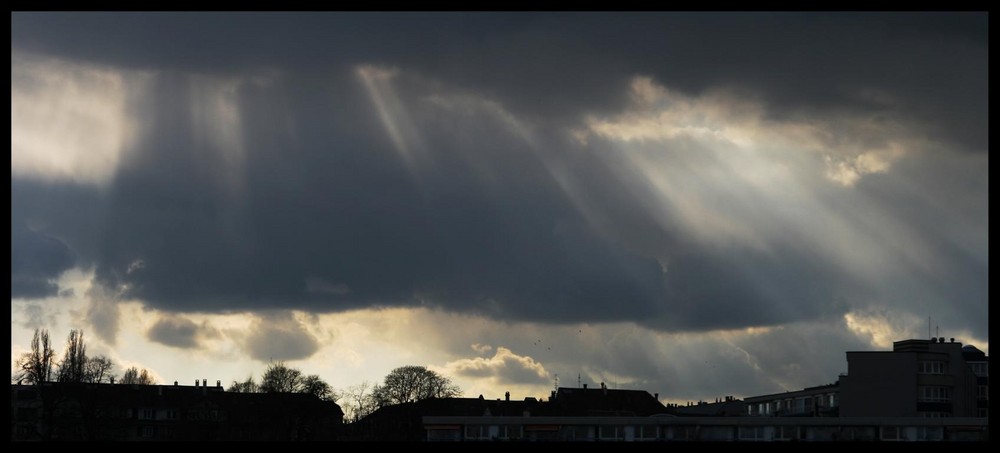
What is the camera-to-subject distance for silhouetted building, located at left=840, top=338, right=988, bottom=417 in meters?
157

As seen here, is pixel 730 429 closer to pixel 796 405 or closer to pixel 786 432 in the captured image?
pixel 786 432

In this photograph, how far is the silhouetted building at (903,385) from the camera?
157m

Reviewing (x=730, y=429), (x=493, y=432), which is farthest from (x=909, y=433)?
(x=493, y=432)

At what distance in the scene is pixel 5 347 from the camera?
48.8 meters

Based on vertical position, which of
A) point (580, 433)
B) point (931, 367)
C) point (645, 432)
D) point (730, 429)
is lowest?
point (580, 433)

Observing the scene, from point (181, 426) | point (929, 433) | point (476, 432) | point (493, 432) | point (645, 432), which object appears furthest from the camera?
point (181, 426)

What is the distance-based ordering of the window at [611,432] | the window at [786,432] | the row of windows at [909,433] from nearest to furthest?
the row of windows at [909,433]
the window at [786,432]
the window at [611,432]

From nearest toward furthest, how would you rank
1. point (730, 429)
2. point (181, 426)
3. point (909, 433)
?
point (909, 433)
point (730, 429)
point (181, 426)

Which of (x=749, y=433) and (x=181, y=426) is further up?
(x=749, y=433)

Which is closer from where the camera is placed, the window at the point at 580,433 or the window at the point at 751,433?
the window at the point at 751,433

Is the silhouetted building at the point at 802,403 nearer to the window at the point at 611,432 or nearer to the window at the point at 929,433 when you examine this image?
the window at the point at 929,433

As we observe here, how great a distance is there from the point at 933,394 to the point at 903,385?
3696 mm

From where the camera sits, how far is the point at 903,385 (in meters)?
157

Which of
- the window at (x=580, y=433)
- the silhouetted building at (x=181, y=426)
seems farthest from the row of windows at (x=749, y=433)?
the silhouetted building at (x=181, y=426)
